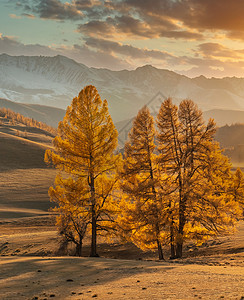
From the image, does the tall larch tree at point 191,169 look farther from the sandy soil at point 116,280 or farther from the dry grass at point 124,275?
the sandy soil at point 116,280

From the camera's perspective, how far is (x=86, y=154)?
21516 millimetres

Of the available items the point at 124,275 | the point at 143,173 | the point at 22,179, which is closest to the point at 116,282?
the point at 124,275

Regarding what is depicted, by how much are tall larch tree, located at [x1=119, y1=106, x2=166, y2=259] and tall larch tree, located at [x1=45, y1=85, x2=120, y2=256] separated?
3.77 ft

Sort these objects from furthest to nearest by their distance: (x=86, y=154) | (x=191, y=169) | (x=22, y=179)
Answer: (x=22, y=179), (x=86, y=154), (x=191, y=169)

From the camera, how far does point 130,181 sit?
73.2ft

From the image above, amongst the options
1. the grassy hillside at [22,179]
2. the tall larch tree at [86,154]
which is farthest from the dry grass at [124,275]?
the grassy hillside at [22,179]

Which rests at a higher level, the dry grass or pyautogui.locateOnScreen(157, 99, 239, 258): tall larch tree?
pyautogui.locateOnScreen(157, 99, 239, 258): tall larch tree

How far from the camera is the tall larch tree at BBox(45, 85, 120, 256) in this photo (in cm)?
2136

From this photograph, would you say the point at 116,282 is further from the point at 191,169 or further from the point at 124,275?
the point at 191,169

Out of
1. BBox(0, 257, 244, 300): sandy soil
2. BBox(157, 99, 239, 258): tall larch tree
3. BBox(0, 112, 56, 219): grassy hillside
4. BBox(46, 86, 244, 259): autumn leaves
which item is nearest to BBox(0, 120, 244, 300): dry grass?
BBox(0, 257, 244, 300): sandy soil

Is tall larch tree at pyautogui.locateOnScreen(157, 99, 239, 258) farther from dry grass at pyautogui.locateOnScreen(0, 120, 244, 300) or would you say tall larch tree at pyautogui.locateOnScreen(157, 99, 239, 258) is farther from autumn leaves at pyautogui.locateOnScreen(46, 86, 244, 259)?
dry grass at pyautogui.locateOnScreen(0, 120, 244, 300)

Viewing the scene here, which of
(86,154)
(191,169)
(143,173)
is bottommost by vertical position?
(143,173)

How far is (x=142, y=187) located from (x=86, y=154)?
173 inches

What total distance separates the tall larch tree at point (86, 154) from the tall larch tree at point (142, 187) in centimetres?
115
